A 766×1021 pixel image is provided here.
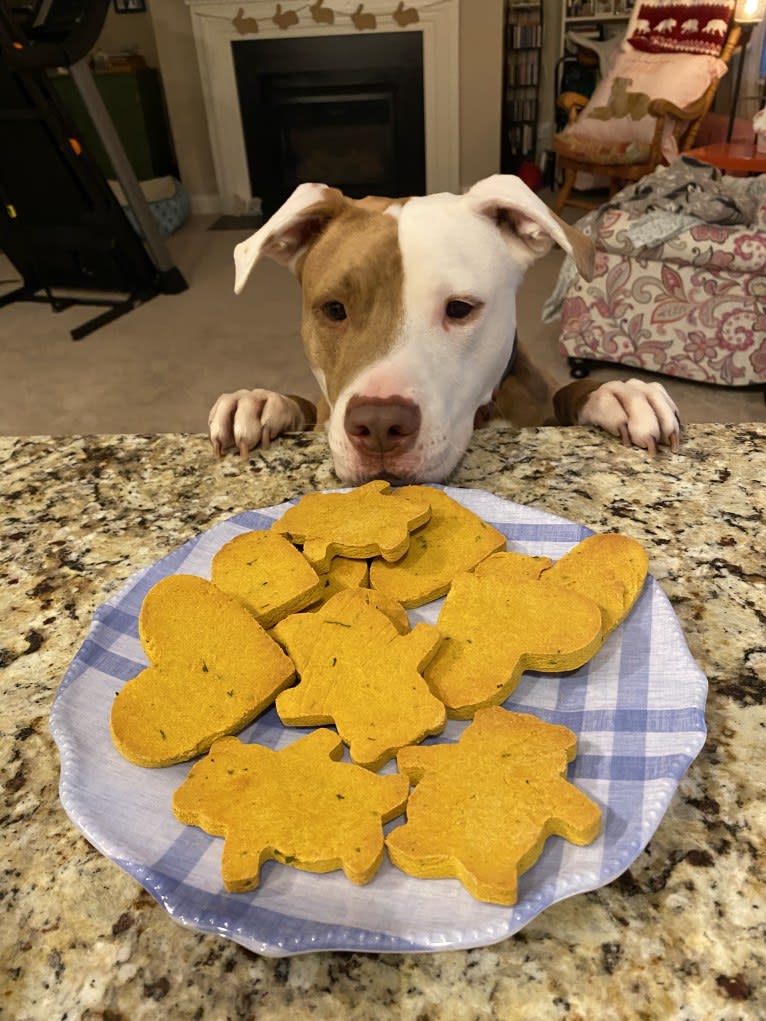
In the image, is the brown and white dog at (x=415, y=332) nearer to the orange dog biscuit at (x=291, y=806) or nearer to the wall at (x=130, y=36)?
the orange dog biscuit at (x=291, y=806)

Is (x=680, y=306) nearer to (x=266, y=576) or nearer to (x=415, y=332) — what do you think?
(x=415, y=332)

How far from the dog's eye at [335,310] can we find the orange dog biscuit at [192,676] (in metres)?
0.67

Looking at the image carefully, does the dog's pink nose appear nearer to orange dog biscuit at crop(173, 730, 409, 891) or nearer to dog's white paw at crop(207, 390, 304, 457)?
dog's white paw at crop(207, 390, 304, 457)

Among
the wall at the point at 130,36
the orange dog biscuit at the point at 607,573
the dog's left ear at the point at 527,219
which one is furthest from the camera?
the wall at the point at 130,36

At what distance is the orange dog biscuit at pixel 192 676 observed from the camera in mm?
590

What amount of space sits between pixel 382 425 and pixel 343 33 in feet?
19.5

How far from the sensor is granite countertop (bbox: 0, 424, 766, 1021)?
0.45 m

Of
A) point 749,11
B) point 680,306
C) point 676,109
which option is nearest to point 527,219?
point 680,306

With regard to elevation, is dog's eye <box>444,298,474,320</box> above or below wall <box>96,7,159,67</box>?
above

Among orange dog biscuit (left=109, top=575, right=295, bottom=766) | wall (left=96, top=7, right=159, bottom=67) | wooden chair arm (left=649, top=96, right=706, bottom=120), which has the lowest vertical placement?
wooden chair arm (left=649, top=96, right=706, bottom=120)

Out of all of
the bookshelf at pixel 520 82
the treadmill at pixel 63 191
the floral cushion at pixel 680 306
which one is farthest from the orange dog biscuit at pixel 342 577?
the bookshelf at pixel 520 82

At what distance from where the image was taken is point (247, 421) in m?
1.12

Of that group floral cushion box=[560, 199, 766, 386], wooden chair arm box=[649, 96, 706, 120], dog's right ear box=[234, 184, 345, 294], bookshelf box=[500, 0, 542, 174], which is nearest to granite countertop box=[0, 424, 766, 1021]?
dog's right ear box=[234, 184, 345, 294]

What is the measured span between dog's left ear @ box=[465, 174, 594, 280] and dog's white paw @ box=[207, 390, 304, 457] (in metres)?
0.47
